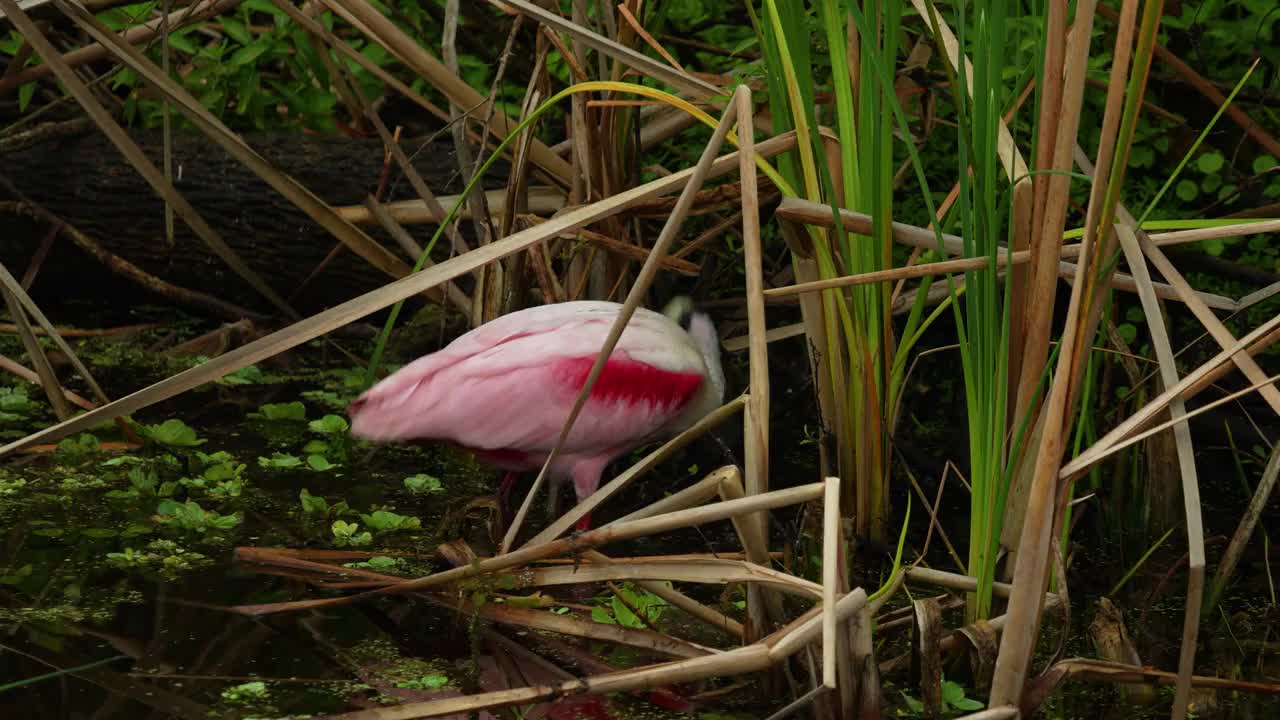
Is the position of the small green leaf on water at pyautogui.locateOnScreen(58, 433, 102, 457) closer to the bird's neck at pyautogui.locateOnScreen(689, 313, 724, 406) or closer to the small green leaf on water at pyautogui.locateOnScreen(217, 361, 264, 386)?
the small green leaf on water at pyautogui.locateOnScreen(217, 361, 264, 386)

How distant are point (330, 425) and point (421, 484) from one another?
44 centimetres

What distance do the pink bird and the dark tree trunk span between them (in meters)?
1.39

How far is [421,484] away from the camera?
3219 mm

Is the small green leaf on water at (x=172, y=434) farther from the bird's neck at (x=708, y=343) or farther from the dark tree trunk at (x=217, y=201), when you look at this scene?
the bird's neck at (x=708, y=343)

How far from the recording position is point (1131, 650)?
214 centimetres

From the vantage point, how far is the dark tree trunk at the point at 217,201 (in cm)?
432

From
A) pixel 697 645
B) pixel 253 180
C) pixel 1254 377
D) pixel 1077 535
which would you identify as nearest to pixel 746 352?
pixel 1077 535

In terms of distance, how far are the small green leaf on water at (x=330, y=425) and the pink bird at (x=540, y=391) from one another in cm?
64

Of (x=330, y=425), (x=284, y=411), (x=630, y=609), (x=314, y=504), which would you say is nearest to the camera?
(x=630, y=609)

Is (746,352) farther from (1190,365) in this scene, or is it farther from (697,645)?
(697,645)

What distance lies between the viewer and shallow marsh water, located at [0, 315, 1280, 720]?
2127mm

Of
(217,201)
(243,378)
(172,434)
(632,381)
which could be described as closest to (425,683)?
(632,381)

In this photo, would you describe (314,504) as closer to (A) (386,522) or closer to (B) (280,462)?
(A) (386,522)

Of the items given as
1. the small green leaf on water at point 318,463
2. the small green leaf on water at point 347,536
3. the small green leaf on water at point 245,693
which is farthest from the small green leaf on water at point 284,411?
the small green leaf on water at point 245,693
